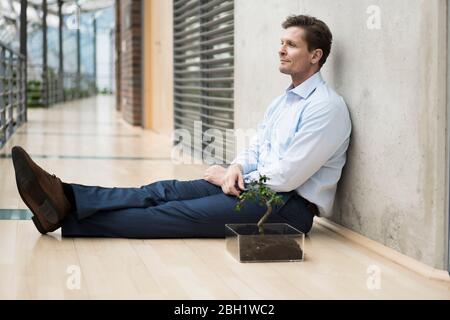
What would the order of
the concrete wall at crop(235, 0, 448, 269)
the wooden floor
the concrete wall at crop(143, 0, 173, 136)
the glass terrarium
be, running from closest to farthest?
1. the wooden floor
2. the concrete wall at crop(235, 0, 448, 269)
3. the glass terrarium
4. the concrete wall at crop(143, 0, 173, 136)

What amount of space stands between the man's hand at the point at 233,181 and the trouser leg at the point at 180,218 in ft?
0.09

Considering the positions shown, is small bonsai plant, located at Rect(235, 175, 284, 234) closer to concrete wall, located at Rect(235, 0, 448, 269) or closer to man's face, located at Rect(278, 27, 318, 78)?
concrete wall, located at Rect(235, 0, 448, 269)

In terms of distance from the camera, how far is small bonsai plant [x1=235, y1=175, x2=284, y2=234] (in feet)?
9.32

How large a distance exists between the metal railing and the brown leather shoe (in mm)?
3891

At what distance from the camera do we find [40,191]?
9.56 feet

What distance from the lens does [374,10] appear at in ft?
9.59

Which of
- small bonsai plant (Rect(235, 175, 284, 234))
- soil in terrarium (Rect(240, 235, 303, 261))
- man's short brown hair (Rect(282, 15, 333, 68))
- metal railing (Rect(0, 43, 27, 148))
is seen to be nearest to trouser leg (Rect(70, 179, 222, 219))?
small bonsai plant (Rect(235, 175, 284, 234))

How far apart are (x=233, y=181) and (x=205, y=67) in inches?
144

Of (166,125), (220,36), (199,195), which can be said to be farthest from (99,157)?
(199,195)

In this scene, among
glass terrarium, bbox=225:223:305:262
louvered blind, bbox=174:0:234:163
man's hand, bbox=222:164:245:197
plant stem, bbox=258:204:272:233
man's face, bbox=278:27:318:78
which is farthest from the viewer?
louvered blind, bbox=174:0:234:163

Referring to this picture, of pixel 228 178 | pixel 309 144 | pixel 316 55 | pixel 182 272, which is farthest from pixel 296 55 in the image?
pixel 182 272

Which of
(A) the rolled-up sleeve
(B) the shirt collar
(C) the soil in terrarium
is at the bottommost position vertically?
(C) the soil in terrarium
